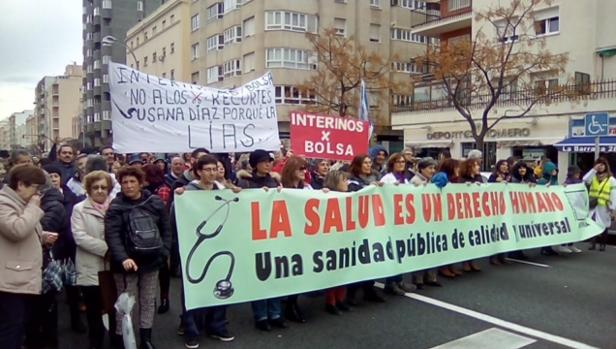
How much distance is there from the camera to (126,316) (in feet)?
14.6

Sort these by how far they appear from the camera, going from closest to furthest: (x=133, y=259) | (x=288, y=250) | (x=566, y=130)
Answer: (x=133, y=259), (x=288, y=250), (x=566, y=130)

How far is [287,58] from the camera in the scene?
41938 millimetres

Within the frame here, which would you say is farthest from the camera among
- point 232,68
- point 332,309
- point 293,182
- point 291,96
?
point 232,68

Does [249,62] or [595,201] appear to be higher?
[249,62]

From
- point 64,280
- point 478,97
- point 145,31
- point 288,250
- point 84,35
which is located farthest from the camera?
point 84,35

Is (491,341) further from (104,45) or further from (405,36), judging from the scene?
(104,45)

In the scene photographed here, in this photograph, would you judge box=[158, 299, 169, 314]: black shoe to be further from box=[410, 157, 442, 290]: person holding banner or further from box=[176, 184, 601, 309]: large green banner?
box=[410, 157, 442, 290]: person holding banner

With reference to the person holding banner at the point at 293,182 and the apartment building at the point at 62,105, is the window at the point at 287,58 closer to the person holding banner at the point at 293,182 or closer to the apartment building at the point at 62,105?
the person holding banner at the point at 293,182

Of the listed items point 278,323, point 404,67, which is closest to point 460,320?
point 278,323

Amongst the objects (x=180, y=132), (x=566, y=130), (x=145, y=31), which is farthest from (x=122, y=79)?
(x=145, y=31)

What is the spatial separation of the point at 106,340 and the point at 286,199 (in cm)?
224

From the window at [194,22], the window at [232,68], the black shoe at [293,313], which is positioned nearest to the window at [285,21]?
the window at [232,68]

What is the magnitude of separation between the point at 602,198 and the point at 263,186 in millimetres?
7494

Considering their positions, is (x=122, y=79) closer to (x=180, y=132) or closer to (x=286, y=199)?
(x=180, y=132)
